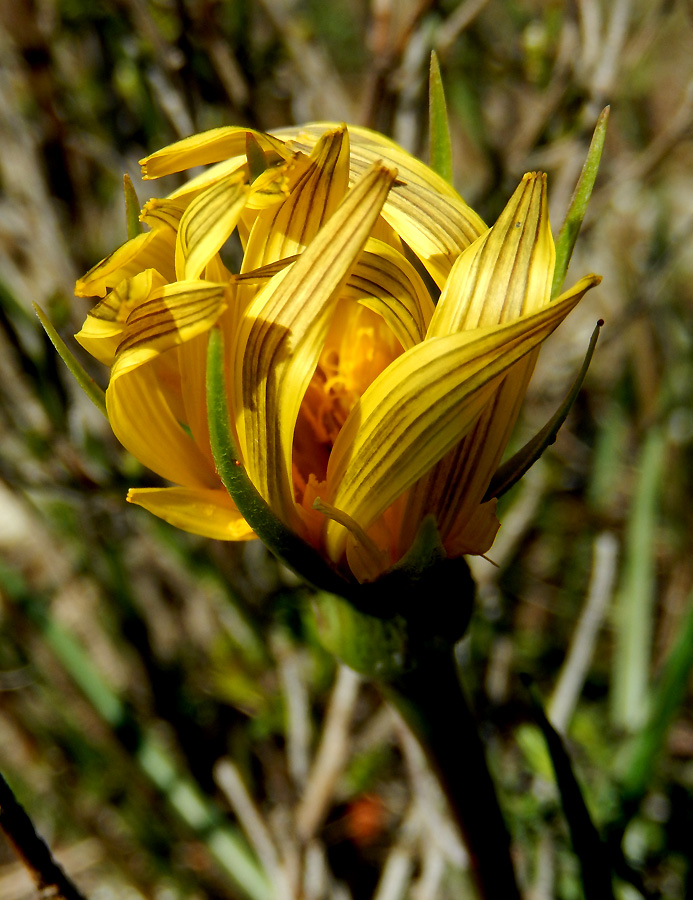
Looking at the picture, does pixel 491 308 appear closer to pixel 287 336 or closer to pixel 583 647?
pixel 287 336

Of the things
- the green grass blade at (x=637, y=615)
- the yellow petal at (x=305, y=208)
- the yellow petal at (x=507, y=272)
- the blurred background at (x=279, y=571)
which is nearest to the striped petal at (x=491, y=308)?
the yellow petal at (x=507, y=272)

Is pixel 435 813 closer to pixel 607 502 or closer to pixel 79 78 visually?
pixel 607 502

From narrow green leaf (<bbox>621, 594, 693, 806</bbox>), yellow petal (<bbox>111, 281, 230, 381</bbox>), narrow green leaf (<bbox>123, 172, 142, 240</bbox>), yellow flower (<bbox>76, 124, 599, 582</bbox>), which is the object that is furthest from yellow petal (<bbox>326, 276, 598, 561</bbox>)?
narrow green leaf (<bbox>621, 594, 693, 806</bbox>)

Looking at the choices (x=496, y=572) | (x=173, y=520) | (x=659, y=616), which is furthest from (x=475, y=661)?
(x=173, y=520)

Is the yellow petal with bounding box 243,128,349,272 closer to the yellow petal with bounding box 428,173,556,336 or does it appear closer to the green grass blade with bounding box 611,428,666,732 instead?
the yellow petal with bounding box 428,173,556,336

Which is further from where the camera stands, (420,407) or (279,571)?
(279,571)

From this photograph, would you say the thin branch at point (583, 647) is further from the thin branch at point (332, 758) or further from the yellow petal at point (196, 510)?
the yellow petal at point (196, 510)

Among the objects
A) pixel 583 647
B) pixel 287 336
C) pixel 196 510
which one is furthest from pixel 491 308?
pixel 583 647
